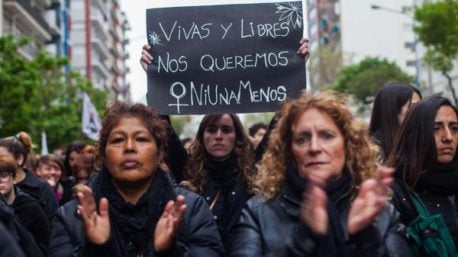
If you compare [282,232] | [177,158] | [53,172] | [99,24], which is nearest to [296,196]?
[282,232]

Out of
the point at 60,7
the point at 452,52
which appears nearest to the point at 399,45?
the point at 60,7

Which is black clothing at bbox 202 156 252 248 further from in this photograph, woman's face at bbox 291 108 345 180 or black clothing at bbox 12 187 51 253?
woman's face at bbox 291 108 345 180

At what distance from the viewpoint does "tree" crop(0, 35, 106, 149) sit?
28859 millimetres

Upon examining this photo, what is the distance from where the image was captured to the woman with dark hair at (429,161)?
176 inches

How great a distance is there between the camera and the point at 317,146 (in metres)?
3.75

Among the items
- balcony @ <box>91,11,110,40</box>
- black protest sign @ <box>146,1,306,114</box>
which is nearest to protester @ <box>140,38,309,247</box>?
black protest sign @ <box>146,1,306,114</box>

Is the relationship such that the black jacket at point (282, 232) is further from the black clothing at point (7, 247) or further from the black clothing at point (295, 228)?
the black clothing at point (7, 247)

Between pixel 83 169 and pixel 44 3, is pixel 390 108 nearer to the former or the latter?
pixel 83 169

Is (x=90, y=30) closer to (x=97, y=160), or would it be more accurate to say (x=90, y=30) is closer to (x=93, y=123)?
(x=93, y=123)

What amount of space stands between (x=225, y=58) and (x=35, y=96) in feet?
98.1

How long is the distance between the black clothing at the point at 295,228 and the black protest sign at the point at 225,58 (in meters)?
1.97

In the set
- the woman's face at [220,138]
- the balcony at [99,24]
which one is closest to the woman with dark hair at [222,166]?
the woman's face at [220,138]

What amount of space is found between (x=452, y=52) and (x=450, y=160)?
31.4m

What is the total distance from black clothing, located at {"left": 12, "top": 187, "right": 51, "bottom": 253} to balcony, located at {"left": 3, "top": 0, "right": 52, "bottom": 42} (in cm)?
3925
